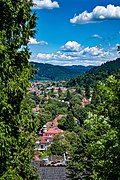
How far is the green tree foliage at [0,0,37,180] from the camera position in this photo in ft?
32.7

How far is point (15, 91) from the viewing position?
33.0 feet

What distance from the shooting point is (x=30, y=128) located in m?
10.9

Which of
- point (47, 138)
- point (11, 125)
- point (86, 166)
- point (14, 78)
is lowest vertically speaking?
point (47, 138)

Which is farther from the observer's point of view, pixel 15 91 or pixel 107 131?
pixel 107 131

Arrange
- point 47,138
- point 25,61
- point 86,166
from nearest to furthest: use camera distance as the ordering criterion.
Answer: point 25,61 → point 86,166 → point 47,138

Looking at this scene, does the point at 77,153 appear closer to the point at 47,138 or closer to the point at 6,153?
the point at 6,153

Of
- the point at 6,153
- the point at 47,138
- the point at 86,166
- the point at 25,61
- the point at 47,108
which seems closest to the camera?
the point at 6,153

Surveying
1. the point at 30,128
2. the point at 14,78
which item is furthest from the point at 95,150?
the point at 14,78

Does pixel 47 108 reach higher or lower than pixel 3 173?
lower

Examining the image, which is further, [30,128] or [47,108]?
[47,108]

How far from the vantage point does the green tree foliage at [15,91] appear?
32.7ft

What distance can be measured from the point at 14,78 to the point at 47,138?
83986mm

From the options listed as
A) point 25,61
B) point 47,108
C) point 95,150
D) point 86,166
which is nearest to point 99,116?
point 95,150

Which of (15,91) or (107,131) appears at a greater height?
(15,91)
